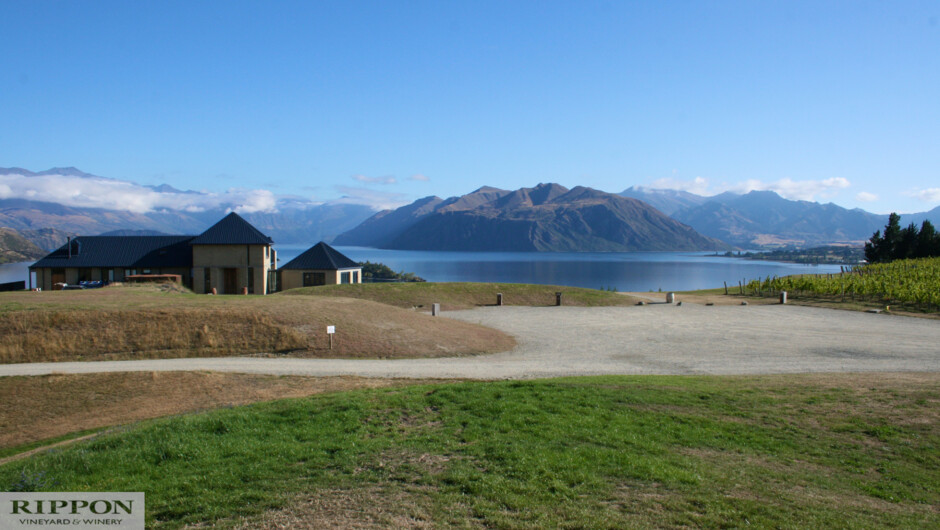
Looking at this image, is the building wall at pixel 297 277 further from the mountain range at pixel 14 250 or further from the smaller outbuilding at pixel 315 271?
the mountain range at pixel 14 250

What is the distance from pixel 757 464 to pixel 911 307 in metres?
39.4

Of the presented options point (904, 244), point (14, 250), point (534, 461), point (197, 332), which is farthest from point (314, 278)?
point (14, 250)

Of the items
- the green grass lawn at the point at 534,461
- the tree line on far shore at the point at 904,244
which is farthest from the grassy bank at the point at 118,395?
the tree line on far shore at the point at 904,244

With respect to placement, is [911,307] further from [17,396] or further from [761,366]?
[17,396]

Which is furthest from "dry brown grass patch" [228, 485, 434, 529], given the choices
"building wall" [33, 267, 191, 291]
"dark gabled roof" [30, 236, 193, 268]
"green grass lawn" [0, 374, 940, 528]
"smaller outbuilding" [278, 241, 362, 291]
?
"dark gabled roof" [30, 236, 193, 268]

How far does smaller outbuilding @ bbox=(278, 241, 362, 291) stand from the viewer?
5009 centimetres

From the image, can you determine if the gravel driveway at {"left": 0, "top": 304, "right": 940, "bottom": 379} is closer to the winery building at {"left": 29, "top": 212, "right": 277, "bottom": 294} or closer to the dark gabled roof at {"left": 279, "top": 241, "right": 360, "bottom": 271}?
the dark gabled roof at {"left": 279, "top": 241, "right": 360, "bottom": 271}

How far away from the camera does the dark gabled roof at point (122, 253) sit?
160 feet

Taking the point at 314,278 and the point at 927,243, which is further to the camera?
the point at 927,243

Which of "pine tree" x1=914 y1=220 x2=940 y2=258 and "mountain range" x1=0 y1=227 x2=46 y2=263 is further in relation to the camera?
"mountain range" x1=0 y1=227 x2=46 y2=263

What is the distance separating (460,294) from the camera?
43062 millimetres

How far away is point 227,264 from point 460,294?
70.3 feet

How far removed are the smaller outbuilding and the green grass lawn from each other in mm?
39119

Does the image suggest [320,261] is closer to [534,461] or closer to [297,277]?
[297,277]
